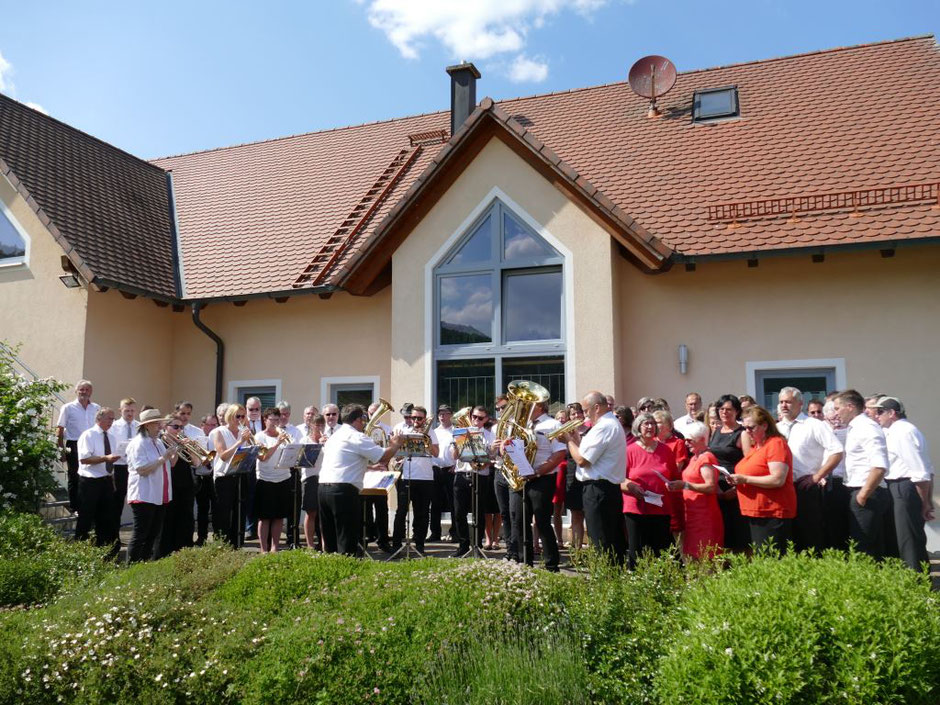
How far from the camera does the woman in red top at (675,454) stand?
7.92 metres

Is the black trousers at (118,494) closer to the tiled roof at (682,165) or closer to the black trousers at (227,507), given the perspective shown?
the black trousers at (227,507)

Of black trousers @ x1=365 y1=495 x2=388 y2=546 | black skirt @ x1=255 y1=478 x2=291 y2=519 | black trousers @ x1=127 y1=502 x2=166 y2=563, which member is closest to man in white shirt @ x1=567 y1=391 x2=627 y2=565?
black trousers @ x1=365 y1=495 x2=388 y2=546

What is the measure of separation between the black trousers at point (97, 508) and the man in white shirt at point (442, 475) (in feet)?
13.8

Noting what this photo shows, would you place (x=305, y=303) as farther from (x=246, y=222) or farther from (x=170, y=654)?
(x=170, y=654)

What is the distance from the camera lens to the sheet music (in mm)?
8555

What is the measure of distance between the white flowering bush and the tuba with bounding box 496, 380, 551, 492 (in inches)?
264

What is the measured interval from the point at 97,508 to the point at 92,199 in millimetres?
8286

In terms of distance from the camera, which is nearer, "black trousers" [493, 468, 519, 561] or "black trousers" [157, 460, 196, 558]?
"black trousers" [493, 468, 519, 561]

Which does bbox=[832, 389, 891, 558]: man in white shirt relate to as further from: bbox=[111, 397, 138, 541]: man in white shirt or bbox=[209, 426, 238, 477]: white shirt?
bbox=[111, 397, 138, 541]: man in white shirt

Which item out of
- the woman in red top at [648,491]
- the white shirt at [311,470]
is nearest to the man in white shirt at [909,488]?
the woman in red top at [648,491]

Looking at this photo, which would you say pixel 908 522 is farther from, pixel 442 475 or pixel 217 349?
pixel 217 349

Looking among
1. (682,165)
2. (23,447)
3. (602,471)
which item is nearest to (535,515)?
(602,471)

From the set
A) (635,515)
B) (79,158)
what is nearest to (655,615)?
(635,515)

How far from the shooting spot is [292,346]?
47.8 ft
